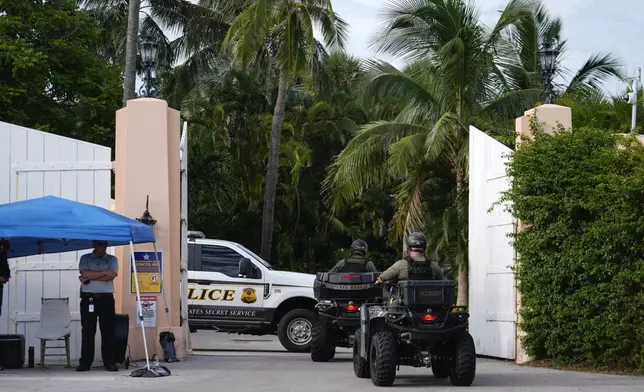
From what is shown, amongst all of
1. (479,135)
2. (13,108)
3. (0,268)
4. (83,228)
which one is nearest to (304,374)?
(83,228)

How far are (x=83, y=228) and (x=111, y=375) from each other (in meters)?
1.97

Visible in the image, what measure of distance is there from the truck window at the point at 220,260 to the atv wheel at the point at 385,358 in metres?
7.27

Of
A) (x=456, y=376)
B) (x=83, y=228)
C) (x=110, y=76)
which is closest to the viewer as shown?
(x=456, y=376)

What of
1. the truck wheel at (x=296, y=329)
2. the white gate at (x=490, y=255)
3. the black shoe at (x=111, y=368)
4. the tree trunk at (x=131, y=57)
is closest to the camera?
the black shoe at (x=111, y=368)

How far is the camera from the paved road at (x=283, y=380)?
11.9 metres

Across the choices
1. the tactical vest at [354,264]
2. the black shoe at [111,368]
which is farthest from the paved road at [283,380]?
the tactical vest at [354,264]

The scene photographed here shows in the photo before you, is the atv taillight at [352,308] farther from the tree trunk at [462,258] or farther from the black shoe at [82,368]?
the tree trunk at [462,258]

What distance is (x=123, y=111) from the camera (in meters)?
16.0

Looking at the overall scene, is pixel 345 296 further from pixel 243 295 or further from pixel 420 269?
pixel 243 295

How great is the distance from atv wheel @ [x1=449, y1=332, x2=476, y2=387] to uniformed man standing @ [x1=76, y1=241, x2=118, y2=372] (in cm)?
474

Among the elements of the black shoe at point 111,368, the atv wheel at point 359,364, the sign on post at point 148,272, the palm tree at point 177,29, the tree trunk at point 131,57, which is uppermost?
the palm tree at point 177,29

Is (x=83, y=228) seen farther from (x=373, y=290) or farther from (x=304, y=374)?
(x=373, y=290)

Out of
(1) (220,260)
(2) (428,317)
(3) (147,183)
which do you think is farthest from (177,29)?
(2) (428,317)

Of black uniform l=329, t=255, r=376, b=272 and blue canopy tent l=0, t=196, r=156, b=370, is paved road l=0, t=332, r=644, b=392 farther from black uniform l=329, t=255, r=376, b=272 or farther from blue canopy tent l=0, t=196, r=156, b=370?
black uniform l=329, t=255, r=376, b=272
